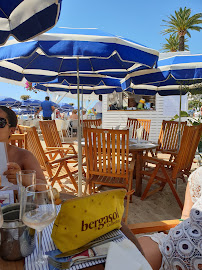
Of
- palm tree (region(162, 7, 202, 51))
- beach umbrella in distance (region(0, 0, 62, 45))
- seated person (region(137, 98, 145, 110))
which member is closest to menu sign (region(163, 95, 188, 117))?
seated person (region(137, 98, 145, 110))

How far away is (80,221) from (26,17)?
A: 153 centimetres

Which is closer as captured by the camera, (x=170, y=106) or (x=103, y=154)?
(x=103, y=154)

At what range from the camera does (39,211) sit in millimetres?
778

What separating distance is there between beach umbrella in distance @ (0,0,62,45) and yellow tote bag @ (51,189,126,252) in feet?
4.41

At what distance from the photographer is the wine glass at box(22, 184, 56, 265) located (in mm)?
749

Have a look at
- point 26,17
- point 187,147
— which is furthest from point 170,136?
point 26,17

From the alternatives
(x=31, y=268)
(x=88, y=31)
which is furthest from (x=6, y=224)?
(x=88, y=31)

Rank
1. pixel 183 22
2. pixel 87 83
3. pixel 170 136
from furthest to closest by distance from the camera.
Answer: pixel 183 22 < pixel 87 83 < pixel 170 136

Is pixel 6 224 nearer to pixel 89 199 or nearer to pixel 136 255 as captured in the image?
pixel 89 199

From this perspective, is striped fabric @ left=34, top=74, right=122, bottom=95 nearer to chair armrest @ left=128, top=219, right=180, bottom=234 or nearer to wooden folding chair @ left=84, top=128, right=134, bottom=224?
wooden folding chair @ left=84, top=128, right=134, bottom=224

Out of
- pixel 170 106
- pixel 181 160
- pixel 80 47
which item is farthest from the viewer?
pixel 170 106

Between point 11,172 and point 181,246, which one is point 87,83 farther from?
point 181,246

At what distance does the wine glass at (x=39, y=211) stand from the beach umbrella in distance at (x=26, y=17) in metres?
1.31

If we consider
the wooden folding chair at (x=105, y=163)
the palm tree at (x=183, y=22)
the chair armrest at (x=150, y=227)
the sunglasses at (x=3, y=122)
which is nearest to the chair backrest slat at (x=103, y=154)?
the wooden folding chair at (x=105, y=163)
